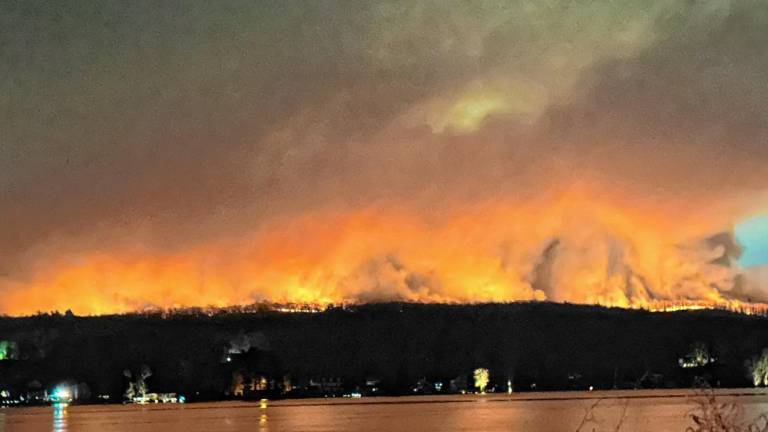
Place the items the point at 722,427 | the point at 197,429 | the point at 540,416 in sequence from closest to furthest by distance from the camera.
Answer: the point at 722,427 < the point at 197,429 < the point at 540,416

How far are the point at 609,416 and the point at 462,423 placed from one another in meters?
16.5

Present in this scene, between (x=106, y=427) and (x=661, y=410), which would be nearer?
(x=106, y=427)

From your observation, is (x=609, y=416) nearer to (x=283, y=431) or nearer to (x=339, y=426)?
(x=339, y=426)

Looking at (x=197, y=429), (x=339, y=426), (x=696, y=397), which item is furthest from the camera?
(x=339, y=426)

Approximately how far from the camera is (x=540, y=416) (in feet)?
439

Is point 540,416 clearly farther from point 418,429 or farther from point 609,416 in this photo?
point 418,429

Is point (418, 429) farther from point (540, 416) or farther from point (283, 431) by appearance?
point (540, 416)

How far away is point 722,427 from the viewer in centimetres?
1962

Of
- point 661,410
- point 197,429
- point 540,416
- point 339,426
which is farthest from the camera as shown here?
point 661,410

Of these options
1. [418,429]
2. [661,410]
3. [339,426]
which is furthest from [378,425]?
[661,410]

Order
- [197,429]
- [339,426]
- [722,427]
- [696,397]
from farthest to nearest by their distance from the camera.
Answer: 1. [339,426]
2. [197,429]
3. [696,397]
4. [722,427]

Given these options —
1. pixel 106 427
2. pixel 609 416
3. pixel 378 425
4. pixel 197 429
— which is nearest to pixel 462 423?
pixel 378 425

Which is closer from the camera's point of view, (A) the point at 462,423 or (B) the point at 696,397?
(B) the point at 696,397

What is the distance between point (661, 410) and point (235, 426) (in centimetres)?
5685
